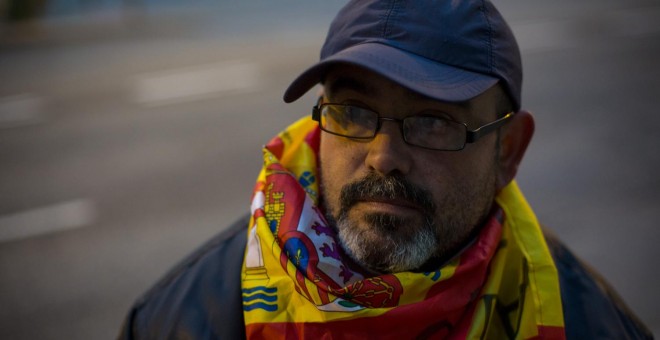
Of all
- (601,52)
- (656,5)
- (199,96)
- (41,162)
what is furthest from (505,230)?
(656,5)

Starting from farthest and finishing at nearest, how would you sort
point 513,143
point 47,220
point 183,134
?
point 183,134
point 47,220
point 513,143

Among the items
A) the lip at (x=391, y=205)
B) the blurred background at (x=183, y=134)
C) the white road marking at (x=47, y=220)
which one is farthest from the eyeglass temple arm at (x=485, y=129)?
the white road marking at (x=47, y=220)

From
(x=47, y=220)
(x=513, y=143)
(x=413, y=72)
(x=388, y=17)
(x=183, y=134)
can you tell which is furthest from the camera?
(x=183, y=134)

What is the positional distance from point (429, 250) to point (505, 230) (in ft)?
1.27

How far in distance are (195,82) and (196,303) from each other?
7.02 metres

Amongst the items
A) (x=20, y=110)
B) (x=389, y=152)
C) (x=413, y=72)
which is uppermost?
(x=413, y=72)

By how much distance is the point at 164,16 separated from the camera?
11.5 m

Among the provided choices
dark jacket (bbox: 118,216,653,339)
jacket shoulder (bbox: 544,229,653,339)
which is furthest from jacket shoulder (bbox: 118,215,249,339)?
jacket shoulder (bbox: 544,229,653,339)

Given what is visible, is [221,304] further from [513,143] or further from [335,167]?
[513,143]

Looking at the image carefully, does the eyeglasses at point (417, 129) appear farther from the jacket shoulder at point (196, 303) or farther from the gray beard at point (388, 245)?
the jacket shoulder at point (196, 303)

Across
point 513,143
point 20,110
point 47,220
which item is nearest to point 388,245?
point 513,143

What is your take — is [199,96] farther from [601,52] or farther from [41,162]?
[601,52]

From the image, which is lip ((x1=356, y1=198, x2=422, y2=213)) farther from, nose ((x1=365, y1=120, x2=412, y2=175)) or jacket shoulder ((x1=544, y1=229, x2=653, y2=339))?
jacket shoulder ((x1=544, y1=229, x2=653, y2=339))

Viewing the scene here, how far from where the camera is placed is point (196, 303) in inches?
82.8
